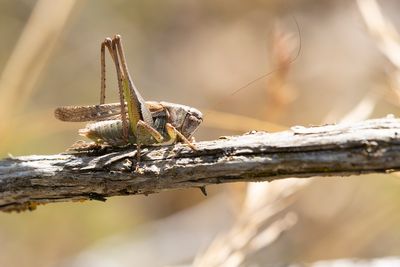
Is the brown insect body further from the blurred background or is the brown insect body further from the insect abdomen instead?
the blurred background

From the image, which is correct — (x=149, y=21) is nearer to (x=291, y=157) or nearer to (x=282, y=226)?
(x=282, y=226)

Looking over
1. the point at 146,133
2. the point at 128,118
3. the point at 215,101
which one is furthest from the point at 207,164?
the point at 215,101

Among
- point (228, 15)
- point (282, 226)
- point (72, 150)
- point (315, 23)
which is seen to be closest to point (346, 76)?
point (315, 23)

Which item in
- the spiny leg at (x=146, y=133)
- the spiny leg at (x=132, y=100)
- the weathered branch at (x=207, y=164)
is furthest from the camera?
the spiny leg at (x=132, y=100)

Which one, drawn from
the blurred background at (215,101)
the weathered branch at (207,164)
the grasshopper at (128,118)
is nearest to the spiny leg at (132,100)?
the grasshopper at (128,118)

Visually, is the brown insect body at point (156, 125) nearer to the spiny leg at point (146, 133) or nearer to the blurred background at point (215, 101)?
the spiny leg at point (146, 133)

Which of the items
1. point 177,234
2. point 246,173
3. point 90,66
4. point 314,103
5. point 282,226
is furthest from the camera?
point 90,66
